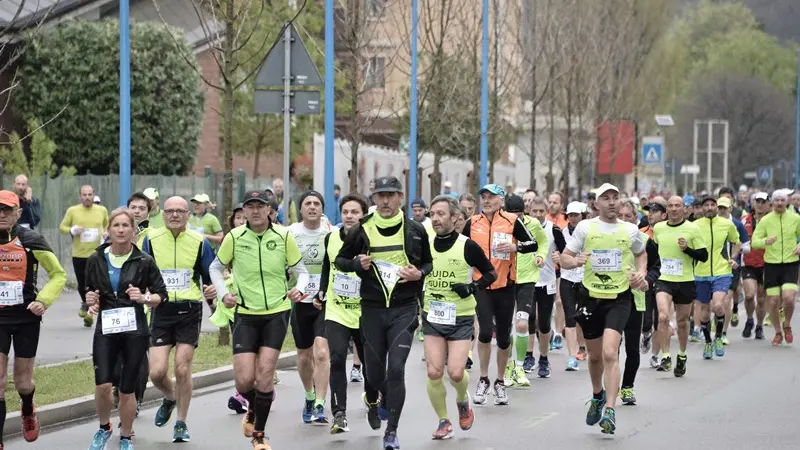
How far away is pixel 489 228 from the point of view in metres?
13.2

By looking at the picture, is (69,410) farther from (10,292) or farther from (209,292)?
(10,292)

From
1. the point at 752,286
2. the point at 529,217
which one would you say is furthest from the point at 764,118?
the point at 529,217

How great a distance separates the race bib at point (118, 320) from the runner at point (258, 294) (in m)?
0.67

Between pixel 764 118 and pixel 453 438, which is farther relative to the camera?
pixel 764 118

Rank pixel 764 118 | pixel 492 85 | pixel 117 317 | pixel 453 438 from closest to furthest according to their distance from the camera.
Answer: pixel 117 317 < pixel 453 438 < pixel 492 85 < pixel 764 118

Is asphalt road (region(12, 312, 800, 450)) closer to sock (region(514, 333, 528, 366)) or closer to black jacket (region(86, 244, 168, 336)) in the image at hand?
sock (region(514, 333, 528, 366))

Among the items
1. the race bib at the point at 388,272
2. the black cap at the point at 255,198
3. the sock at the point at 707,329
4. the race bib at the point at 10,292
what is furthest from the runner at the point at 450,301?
the sock at the point at 707,329

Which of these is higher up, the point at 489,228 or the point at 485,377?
the point at 489,228

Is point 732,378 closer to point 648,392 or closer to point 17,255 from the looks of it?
point 648,392

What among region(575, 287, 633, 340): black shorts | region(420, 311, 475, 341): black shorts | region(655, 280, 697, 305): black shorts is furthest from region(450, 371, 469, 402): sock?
region(655, 280, 697, 305): black shorts

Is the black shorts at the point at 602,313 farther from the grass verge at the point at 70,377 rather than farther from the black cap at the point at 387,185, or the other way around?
the grass verge at the point at 70,377

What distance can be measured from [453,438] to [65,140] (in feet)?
83.4

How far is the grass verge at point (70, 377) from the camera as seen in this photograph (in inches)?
491

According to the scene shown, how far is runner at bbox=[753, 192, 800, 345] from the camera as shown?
18.7m
